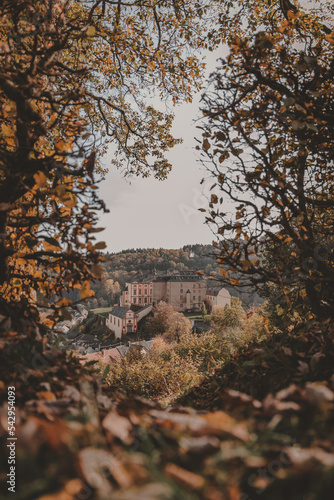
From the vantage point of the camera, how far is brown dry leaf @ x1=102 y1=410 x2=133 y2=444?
76 cm

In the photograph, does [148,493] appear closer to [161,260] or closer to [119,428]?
[119,428]

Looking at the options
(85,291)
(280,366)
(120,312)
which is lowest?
(120,312)

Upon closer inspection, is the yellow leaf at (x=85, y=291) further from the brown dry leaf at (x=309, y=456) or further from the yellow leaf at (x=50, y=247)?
the brown dry leaf at (x=309, y=456)

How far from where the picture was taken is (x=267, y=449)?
0.71 meters

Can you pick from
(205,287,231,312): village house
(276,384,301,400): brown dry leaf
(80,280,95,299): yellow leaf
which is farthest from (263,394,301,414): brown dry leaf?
(205,287,231,312): village house

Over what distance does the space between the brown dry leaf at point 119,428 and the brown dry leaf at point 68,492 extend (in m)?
0.16

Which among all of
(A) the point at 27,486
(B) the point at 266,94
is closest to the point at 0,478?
(A) the point at 27,486

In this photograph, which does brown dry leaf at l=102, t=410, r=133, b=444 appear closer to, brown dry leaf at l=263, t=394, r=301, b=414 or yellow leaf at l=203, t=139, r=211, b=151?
brown dry leaf at l=263, t=394, r=301, b=414

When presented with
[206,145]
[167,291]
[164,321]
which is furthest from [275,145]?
[167,291]

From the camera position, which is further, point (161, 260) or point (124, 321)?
point (161, 260)

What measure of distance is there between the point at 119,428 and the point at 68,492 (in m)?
0.21

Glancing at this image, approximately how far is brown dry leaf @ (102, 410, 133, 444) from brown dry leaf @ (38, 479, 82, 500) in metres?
0.16

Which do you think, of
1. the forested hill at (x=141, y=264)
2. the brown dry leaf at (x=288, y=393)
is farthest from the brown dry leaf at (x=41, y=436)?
the forested hill at (x=141, y=264)

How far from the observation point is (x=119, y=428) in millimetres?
781
